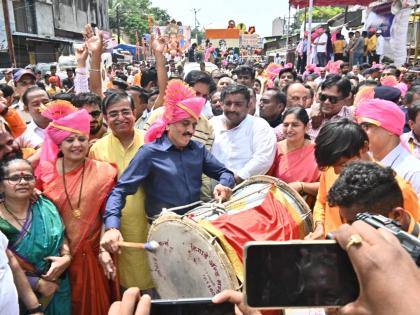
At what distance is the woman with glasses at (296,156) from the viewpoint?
3104 mm

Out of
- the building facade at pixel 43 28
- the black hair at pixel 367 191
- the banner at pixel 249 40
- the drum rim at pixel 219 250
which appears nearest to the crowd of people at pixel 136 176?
the black hair at pixel 367 191

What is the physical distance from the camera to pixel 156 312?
1245 mm

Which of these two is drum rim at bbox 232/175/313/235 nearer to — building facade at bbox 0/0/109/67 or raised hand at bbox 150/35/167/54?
raised hand at bbox 150/35/167/54

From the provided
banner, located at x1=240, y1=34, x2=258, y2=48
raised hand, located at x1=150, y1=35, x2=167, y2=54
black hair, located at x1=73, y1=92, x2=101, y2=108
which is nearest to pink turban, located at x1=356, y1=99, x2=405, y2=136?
black hair, located at x1=73, y1=92, x2=101, y2=108

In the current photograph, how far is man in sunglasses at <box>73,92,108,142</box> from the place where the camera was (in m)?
3.54

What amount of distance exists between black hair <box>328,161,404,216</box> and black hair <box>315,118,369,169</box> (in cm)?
56

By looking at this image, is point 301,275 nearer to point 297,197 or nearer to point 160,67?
point 297,197

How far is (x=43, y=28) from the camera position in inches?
1201

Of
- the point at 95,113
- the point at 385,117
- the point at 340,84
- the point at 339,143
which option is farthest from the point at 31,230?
the point at 340,84

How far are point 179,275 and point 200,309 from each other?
3.50 ft

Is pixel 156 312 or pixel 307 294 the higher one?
pixel 307 294

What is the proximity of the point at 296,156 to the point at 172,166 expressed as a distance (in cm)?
105

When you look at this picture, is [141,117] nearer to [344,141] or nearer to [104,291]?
[104,291]

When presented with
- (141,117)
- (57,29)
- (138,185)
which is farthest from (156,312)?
(57,29)
